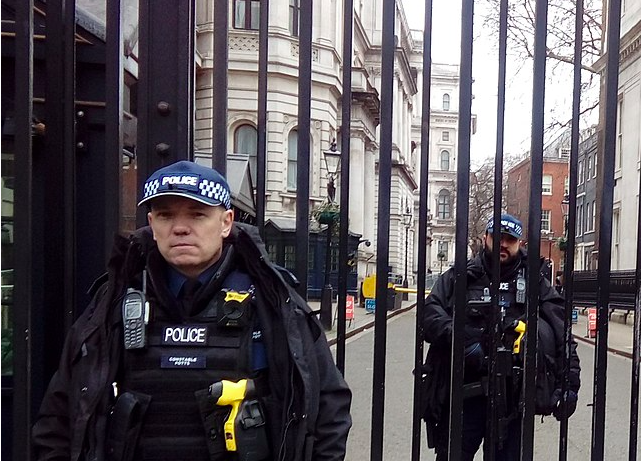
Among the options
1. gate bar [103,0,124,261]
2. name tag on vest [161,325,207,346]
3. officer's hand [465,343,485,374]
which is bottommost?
officer's hand [465,343,485,374]

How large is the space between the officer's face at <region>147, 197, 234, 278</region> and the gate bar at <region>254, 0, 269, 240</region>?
33 centimetres

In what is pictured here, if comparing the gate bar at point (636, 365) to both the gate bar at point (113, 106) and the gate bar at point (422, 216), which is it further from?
the gate bar at point (113, 106)

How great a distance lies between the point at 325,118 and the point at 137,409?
17.7 m

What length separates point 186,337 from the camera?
2.12 meters

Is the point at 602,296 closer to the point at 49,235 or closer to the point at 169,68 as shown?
the point at 169,68

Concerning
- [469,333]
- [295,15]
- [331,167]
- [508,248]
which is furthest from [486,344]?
[331,167]

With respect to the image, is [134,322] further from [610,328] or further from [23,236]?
[610,328]

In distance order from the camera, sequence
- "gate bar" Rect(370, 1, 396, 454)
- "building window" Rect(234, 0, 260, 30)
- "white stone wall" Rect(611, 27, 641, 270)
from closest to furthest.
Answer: "gate bar" Rect(370, 1, 396, 454) → "building window" Rect(234, 0, 260, 30) → "white stone wall" Rect(611, 27, 641, 270)

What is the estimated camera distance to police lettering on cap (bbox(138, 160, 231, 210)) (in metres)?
2.13

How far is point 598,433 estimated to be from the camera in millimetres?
2725

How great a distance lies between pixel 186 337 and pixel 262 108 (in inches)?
40.9

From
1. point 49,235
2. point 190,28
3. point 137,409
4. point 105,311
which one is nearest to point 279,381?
point 137,409

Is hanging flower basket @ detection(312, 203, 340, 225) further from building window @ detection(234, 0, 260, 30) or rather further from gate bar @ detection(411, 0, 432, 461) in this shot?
gate bar @ detection(411, 0, 432, 461)

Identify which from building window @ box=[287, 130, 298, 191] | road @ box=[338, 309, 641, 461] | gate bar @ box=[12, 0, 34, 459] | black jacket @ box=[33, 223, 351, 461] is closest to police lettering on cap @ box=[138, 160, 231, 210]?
black jacket @ box=[33, 223, 351, 461]
